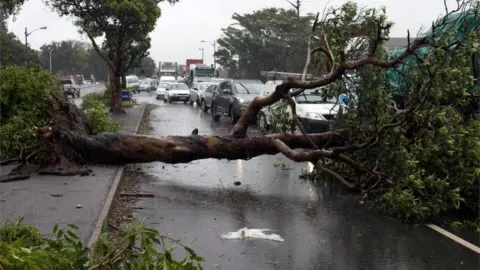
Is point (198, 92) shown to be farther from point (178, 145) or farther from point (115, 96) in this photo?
point (178, 145)

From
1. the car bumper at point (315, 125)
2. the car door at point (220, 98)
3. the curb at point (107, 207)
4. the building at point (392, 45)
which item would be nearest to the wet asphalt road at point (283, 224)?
the curb at point (107, 207)

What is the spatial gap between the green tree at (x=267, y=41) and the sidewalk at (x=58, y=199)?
36.3m

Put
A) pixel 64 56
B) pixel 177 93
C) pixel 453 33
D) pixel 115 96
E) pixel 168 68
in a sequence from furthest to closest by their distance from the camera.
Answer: pixel 64 56, pixel 168 68, pixel 177 93, pixel 115 96, pixel 453 33

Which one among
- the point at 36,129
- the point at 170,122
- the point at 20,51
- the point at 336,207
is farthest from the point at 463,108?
the point at 20,51

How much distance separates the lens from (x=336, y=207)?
7.84 m

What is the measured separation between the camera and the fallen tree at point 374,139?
7219 millimetres

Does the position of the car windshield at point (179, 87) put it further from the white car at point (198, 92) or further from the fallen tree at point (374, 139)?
the fallen tree at point (374, 139)

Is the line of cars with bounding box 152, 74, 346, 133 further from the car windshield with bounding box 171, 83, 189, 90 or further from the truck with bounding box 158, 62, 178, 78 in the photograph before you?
the truck with bounding box 158, 62, 178, 78

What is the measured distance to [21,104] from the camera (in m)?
10.1

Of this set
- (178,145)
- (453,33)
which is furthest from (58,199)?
(453,33)

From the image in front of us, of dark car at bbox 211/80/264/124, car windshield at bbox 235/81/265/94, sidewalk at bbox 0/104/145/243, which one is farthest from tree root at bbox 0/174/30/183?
car windshield at bbox 235/81/265/94

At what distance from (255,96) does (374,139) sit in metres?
11.7

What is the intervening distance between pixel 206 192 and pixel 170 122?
1261 cm

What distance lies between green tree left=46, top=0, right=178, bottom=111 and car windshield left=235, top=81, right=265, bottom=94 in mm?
4874
